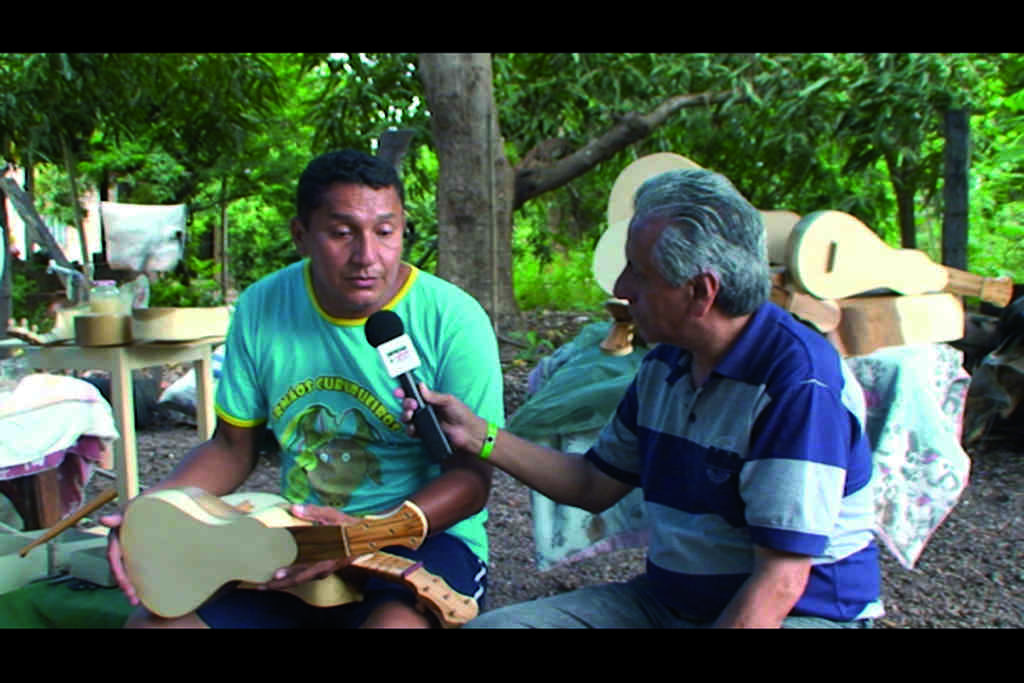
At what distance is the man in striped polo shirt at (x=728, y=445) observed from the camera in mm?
1677

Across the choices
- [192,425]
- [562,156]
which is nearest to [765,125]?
[562,156]

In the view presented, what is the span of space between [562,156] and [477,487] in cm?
758

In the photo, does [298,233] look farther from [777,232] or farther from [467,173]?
[467,173]

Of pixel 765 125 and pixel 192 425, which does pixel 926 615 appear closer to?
pixel 192 425

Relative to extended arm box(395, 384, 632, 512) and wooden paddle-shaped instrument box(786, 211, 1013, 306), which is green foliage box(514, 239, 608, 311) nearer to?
wooden paddle-shaped instrument box(786, 211, 1013, 306)

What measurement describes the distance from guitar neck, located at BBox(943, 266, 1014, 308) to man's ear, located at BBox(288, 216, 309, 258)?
246 centimetres

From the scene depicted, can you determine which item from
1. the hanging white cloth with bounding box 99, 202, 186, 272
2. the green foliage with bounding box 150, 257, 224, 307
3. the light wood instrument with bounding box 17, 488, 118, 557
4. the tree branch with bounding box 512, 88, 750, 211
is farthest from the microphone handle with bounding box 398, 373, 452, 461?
the green foliage with bounding box 150, 257, 224, 307

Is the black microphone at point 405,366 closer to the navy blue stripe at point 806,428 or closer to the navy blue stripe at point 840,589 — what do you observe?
the navy blue stripe at point 806,428

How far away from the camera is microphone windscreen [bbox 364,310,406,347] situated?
1968 millimetres

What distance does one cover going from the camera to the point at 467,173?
662 centimetres

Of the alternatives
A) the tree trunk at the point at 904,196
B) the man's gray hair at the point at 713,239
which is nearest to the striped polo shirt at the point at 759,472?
the man's gray hair at the point at 713,239


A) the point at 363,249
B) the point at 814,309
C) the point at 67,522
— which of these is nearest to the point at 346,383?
the point at 363,249

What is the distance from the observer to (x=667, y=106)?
350 inches

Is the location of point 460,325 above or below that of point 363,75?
below
